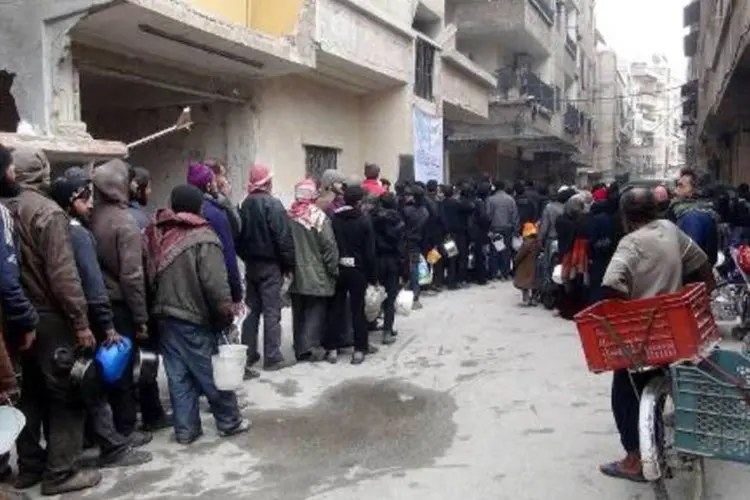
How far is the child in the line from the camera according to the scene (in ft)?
35.9

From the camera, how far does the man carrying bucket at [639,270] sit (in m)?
4.22

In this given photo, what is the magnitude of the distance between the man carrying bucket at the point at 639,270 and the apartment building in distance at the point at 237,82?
15.4 feet

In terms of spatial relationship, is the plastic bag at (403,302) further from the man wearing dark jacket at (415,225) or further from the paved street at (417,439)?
the man wearing dark jacket at (415,225)

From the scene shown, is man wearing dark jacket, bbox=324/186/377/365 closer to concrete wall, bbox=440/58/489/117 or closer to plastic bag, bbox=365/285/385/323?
plastic bag, bbox=365/285/385/323

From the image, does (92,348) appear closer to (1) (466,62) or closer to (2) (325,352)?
(2) (325,352)

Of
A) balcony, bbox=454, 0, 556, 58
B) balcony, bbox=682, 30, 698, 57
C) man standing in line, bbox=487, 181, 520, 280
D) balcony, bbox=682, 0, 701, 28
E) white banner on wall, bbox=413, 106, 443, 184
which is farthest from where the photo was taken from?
balcony, bbox=682, 30, 698, 57

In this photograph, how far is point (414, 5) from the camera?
14.9m

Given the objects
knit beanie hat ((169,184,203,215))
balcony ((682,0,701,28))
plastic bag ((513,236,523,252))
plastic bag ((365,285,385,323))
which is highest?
balcony ((682,0,701,28))

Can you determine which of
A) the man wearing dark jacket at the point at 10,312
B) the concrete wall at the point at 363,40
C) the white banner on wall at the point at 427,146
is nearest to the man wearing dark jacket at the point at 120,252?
the man wearing dark jacket at the point at 10,312

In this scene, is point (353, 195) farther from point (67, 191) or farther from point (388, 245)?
point (67, 191)

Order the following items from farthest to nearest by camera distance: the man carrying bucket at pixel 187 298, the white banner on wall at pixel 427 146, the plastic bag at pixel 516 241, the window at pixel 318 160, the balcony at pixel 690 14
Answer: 1. the balcony at pixel 690 14
2. the white banner on wall at pixel 427 146
3. the plastic bag at pixel 516 241
4. the window at pixel 318 160
5. the man carrying bucket at pixel 187 298

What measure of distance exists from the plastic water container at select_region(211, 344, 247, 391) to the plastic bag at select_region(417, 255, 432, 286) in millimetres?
6056

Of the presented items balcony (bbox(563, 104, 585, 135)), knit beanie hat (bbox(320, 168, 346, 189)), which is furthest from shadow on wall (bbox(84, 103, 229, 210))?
balcony (bbox(563, 104, 585, 135))

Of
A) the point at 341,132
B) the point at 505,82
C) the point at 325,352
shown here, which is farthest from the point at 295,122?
the point at 505,82
